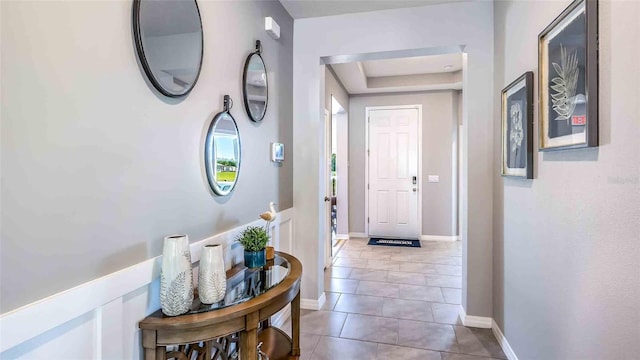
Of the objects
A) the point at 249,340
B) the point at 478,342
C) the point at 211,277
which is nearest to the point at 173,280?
the point at 211,277

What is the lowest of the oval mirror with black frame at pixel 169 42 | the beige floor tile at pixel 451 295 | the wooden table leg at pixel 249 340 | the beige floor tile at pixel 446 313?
the beige floor tile at pixel 446 313

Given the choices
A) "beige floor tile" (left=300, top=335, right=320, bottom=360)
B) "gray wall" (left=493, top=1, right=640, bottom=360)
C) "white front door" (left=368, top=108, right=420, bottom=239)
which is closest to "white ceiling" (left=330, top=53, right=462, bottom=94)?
"white front door" (left=368, top=108, right=420, bottom=239)

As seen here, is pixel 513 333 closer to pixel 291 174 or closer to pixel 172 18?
pixel 291 174

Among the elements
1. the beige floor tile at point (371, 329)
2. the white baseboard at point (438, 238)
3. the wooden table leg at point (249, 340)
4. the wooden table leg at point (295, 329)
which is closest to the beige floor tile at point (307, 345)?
the beige floor tile at point (371, 329)

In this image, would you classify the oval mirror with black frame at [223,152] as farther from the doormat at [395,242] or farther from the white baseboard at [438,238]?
the white baseboard at [438,238]

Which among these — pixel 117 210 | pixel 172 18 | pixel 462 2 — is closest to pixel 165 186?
pixel 117 210

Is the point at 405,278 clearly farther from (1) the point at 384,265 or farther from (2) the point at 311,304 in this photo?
(2) the point at 311,304

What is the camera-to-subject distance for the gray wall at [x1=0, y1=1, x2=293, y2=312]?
0.79m

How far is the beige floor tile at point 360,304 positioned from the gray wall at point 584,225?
3.56 feet

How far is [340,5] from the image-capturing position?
8.25ft

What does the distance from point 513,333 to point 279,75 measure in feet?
8.07

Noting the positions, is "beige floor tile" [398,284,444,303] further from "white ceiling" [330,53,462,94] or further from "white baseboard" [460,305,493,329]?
"white ceiling" [330,53,462,94]

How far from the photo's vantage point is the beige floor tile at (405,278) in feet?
11.3

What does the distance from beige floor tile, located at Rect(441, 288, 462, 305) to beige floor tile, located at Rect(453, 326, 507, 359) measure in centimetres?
49
